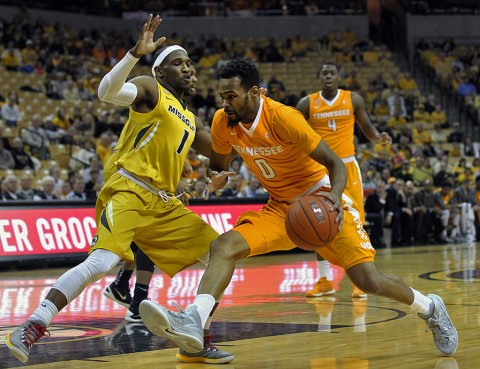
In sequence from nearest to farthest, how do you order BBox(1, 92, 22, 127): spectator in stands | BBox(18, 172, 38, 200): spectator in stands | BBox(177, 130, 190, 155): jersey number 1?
BBox(177, 130, 190, 155): jersey number 1
BBox(18, 172, 38, 200): spectator in stands
BBox(1, 92, 22, 127): spectator in stands

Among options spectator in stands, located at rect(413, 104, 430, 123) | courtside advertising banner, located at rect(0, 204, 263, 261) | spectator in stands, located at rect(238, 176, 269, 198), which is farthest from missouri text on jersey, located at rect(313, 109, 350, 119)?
spectator in stands, located at rect(413, 104, 430, 123)

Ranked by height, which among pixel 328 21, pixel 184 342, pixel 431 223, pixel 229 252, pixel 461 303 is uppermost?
pixel 328 21

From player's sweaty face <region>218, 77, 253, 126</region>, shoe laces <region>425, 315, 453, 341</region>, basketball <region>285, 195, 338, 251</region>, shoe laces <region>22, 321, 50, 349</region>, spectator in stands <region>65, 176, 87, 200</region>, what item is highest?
player's sweaty face <region>218, 77, 253, 126</region>

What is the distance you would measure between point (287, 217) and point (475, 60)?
953 inches

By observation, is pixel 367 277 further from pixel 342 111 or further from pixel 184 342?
pixel 342 111

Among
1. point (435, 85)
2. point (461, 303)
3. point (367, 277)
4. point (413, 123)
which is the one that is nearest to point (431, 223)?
point (413, 123)

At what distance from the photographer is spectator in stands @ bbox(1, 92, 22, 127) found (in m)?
18.1

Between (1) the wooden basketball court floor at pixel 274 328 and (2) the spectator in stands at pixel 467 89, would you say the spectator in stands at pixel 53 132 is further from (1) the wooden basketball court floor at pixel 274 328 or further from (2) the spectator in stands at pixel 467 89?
(2) the spectator in stands at pixel 467 89

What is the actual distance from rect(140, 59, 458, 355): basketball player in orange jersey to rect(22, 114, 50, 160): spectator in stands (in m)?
11.8

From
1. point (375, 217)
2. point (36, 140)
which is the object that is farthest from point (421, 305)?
point (36, 140)

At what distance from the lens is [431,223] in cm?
1914

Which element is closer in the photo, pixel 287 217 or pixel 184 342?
pixel 184 342

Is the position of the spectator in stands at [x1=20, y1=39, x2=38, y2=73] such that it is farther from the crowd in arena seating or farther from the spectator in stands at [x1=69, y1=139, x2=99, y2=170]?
the spectator in stands at [x1=69, y1=139, x2=99, y2=170]

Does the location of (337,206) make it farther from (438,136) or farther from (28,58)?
(438,136)
